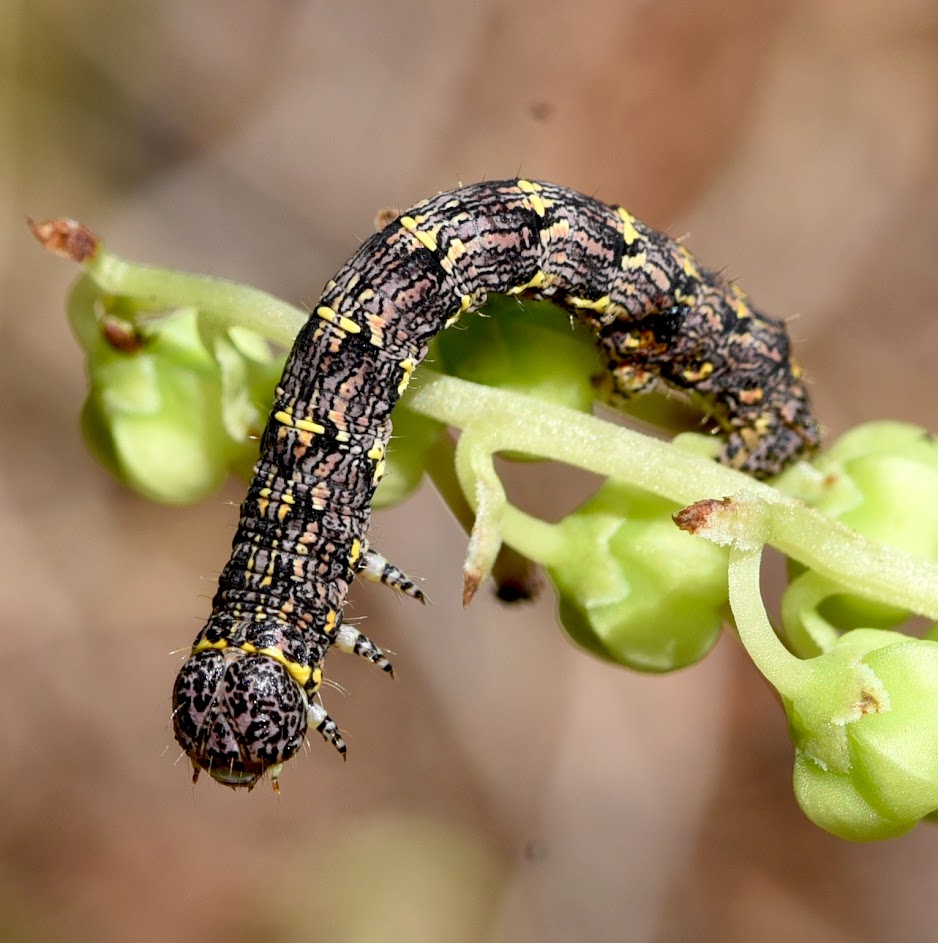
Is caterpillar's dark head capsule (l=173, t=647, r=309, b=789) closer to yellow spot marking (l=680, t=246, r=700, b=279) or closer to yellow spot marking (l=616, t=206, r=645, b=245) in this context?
yellow spot marking (l=616, t=206, r=645, b=245)

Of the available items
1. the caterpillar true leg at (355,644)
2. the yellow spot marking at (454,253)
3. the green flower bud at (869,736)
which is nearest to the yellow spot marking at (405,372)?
the yellow spot marking at (454,253)

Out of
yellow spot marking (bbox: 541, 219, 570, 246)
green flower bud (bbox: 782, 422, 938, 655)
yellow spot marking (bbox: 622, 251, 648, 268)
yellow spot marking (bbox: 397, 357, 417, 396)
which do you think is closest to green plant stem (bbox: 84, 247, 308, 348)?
yellow spot marking (bbox: 397, 357, 417, 396)

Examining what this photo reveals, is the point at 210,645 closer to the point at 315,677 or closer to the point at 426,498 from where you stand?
the point at 315,677

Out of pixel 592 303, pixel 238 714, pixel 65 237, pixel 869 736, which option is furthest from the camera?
pixel 592 303

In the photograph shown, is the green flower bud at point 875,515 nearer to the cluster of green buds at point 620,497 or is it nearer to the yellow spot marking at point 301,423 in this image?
the cluster of green buds at point 620,497

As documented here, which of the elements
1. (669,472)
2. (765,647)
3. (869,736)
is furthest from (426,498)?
(869,736)

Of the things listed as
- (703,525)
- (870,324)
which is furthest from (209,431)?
(870,324)
